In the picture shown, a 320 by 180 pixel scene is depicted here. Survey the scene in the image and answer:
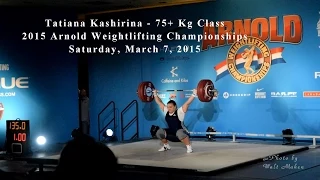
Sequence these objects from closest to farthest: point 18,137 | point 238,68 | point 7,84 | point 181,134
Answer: point 181,134
point 18,137
point 238,68
point 7,84

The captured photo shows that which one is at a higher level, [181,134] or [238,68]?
[238,68]

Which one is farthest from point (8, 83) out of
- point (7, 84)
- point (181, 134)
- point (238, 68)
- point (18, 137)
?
point (238, 68)

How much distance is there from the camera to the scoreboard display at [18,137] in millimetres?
6445

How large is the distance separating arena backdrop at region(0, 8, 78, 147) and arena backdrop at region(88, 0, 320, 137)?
963 millimetres

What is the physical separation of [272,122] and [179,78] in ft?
5.97

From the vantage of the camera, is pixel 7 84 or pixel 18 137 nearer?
pixel 18 137

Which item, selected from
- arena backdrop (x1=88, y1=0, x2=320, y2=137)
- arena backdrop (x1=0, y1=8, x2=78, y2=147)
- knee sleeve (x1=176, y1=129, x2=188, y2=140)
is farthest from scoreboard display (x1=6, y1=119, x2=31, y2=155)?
arena backdrop (x1=88, y1=0, x2=320, y2=137)

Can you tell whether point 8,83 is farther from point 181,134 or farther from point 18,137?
point 181,134

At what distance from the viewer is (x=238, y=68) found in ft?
26.2

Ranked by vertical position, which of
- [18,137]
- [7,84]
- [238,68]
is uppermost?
[238,68]

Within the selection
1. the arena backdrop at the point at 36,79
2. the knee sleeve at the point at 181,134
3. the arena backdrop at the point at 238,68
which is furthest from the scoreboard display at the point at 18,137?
the arena backdrop at the point at 238,68

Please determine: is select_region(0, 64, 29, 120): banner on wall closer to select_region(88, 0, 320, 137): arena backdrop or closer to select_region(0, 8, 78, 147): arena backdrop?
select_region(0, 8, 78, 147): arena backdrop

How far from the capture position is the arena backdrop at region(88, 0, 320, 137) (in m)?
7.35

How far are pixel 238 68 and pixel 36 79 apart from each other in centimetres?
334
